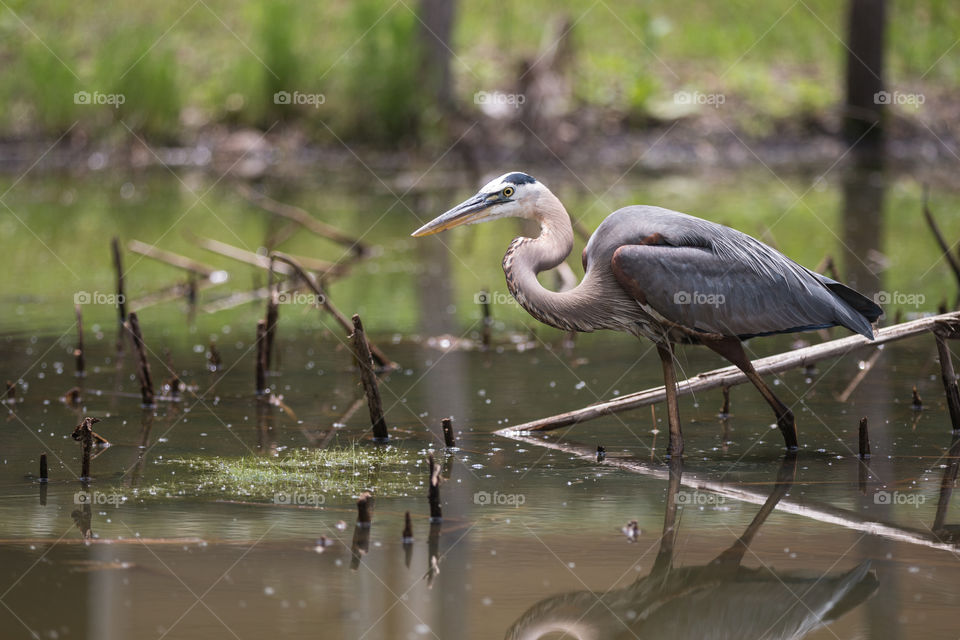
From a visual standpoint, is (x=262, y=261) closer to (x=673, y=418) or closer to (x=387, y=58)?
(x=673, y=418)

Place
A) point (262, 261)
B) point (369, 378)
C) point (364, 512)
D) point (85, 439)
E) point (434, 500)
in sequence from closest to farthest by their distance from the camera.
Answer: point (364, 512) → point (434, 500) → point (85, 439) → point (369, 378) → point (262, 261)

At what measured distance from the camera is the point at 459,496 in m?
5.63

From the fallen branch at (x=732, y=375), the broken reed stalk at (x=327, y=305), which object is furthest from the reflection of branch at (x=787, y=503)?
the broken reed stalk at (x=327, y=305)

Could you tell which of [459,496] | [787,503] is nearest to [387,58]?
[459,496]

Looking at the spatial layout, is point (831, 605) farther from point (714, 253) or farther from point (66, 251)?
point (66, 251)

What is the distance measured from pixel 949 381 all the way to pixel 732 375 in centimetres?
104

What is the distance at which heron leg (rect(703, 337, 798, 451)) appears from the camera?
631cm

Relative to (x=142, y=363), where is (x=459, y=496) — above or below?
below

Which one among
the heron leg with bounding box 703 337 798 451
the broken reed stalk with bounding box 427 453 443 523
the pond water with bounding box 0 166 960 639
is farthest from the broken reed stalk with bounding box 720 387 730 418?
the broken reed stalk with bounding box 427 453 443 523

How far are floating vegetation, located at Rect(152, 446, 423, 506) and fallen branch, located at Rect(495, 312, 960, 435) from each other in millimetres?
754

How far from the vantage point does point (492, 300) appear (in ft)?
35.3

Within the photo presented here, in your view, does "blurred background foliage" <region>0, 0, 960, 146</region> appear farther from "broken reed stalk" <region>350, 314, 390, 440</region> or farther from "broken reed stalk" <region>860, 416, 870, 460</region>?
"broken reed stalk" <region>860, 416, 870, 460</region>

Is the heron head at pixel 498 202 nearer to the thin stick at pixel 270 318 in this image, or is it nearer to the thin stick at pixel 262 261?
the thin stick at pixel 270 318

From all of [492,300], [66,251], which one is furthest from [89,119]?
[492,300]
